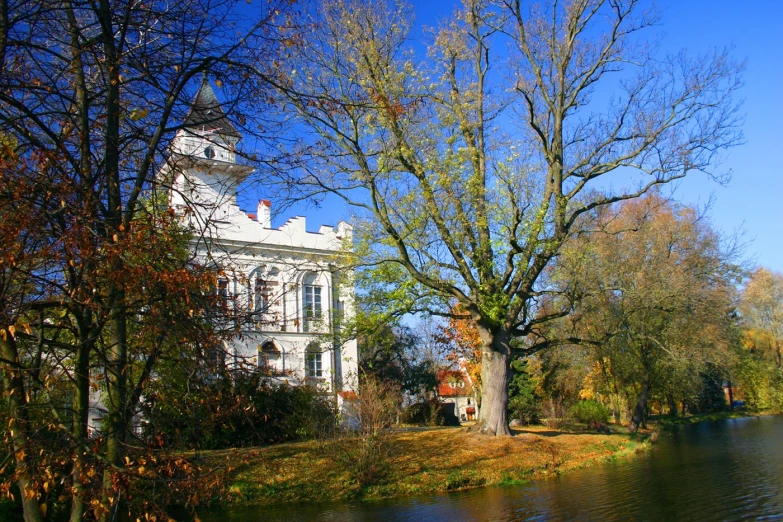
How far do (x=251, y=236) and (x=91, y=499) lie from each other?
27.9 metres

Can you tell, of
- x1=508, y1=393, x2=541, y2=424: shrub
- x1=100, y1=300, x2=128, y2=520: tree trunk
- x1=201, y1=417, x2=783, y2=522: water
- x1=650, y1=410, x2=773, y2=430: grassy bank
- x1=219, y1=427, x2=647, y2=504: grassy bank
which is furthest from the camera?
x1=650, y1=410, x2=773, y2=430: grassy bank

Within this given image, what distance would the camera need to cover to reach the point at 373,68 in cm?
1822

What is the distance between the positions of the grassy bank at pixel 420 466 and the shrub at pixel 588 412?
32.5 feet

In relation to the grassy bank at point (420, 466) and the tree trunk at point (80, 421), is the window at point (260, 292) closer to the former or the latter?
the tree trunk at point (80, 421)

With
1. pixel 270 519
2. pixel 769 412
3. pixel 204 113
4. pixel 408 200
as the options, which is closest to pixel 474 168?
pixel 408 200

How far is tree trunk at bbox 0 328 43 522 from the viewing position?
4.05 meters

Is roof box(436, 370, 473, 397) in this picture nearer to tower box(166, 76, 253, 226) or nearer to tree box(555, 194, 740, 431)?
tree box(555, 194, 740, 431)

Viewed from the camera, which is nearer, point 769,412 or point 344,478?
point 344,478

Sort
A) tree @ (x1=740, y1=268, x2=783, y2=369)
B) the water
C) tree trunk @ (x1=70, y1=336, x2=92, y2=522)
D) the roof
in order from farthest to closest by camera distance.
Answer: tree @ (x1=740, y1=268, x2=783, y2=369) < the roof < the water < tree trunk @ (x1=70, y1=336, x2=92, y2=522)

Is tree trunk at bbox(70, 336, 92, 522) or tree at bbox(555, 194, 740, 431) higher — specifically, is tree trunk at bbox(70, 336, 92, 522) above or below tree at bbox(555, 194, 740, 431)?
below

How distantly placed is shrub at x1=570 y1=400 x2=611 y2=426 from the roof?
962 centimetres

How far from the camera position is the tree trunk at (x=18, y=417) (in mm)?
4047

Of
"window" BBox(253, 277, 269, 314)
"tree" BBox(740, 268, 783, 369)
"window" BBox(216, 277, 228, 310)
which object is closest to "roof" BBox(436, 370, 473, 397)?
"tree" BBox(740, 268, 783, 369)

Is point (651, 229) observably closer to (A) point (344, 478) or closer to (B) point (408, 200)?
(B) point (408, 200)
